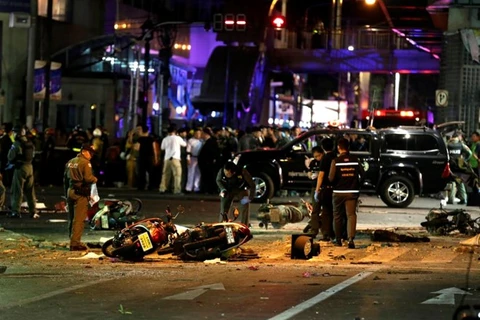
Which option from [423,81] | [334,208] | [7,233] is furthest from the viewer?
[423,81]

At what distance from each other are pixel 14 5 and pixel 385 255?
29786 millimetres

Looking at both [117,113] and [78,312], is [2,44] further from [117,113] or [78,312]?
[78,312]

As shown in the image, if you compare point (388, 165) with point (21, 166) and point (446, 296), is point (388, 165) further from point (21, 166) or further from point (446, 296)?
point (446, 296)

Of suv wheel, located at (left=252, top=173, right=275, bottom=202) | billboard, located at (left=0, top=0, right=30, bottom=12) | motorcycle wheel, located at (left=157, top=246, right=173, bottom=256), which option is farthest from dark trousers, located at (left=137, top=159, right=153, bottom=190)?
billboard, located at (left=0, top=0, right=30, bottom=12)

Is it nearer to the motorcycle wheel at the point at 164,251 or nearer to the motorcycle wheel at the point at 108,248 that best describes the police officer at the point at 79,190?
the motorcycle wheel at the point at 108,248

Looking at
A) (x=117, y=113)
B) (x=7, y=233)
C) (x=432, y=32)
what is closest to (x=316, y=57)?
(x=432, y=32)

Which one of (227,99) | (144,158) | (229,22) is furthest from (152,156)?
(227,99)

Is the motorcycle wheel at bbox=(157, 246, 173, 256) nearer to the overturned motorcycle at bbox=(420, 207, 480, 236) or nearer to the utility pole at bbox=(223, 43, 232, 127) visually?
the overturned motorcycle at bbox=(420, 207, 480, 236)

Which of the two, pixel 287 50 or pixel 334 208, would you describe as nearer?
pixel 334 208

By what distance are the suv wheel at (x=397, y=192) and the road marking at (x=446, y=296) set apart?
1431cm

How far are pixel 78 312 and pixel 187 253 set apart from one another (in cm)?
444

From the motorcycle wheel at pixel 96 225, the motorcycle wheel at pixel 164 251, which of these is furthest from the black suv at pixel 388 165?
the motorcycle wheel at pixel 164 251

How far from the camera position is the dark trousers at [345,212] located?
16.9 meters

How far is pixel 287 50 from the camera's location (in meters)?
53.0
